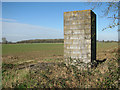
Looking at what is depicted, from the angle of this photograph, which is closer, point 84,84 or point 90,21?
point 84,84

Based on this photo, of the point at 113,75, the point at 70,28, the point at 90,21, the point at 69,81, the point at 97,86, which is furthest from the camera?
the point at 70,28

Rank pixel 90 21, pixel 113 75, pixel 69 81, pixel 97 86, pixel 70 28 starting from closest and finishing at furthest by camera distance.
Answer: pixel 97 86 → pixel 69 81 → pixel 113 75 → pixel 90 21 → pixel 70 28

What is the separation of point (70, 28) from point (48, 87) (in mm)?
4804

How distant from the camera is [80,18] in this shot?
25.8 feet

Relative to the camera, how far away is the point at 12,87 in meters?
4.72

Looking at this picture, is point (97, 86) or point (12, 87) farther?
point (12, 87)

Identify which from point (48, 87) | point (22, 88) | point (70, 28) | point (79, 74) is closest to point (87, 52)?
point (70, 28)

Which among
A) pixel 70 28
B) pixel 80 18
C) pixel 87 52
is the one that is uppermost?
pixel 80 18

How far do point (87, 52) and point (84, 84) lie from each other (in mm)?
3522

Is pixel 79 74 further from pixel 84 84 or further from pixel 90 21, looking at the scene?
pixel 90 21

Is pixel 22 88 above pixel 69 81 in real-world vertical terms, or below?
below

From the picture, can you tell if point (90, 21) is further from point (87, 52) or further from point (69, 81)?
point (69, 81)

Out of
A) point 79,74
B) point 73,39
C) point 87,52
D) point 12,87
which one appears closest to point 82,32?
point 73,39

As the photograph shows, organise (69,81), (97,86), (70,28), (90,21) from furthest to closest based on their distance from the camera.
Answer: (70,28) < (90,21) < (69,81) < (97,86)
